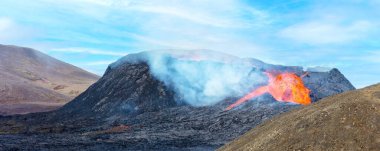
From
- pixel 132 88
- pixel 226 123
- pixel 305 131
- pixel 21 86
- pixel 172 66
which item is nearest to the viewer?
pixel 305 131

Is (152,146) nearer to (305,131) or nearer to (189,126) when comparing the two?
(189,126)

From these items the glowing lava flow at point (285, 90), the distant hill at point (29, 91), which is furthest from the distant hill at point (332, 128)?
the distant hill at point (29, 91)

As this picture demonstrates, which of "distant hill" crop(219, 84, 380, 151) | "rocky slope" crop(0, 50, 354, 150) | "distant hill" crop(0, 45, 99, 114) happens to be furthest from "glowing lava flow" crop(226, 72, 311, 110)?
"distant hill" crop(0, 45, 99, 114)

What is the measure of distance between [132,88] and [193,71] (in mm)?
12923

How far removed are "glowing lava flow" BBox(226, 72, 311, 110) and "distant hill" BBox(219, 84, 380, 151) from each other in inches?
1585

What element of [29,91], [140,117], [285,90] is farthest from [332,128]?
[29,91]

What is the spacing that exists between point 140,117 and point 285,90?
77.6 feet

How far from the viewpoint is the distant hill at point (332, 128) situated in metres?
21.2

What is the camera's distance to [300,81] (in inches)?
2916

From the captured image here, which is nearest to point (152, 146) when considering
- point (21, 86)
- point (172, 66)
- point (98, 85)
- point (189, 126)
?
point (189, 126)

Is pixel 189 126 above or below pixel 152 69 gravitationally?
below

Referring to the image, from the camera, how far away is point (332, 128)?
22469mm

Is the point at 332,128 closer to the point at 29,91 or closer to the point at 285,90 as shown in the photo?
the point at 285,90

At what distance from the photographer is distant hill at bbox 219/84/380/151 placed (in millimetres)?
21219
